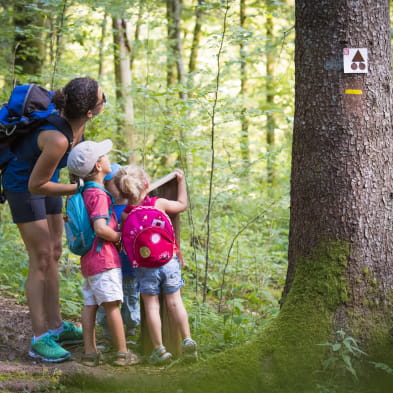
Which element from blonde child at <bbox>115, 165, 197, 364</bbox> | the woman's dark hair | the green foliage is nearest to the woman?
the woman's dark hair

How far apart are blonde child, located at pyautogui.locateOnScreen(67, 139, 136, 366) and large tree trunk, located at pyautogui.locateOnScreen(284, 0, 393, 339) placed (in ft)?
5.19

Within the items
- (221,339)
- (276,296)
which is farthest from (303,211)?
(276,296)

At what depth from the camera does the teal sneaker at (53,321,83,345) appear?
14.0 ft

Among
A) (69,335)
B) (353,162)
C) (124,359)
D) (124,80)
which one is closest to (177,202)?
(124,359)

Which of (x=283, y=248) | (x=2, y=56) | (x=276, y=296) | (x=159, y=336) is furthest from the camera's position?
(x=283, y=248)

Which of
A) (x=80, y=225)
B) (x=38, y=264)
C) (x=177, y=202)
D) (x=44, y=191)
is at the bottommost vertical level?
(x=38, y=264)

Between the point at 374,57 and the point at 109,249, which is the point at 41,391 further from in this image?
the point at 374,57

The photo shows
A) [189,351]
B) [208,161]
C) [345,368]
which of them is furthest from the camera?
[208,161]

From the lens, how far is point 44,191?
364 cm

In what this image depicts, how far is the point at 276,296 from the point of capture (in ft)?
23.3

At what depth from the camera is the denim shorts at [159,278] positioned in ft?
12.5

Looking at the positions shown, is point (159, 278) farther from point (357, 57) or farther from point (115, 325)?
point (357, 57)

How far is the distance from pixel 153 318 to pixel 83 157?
1410mm

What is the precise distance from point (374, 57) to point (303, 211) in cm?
122
